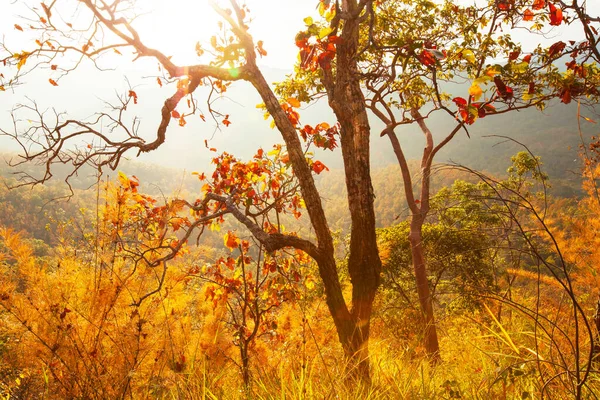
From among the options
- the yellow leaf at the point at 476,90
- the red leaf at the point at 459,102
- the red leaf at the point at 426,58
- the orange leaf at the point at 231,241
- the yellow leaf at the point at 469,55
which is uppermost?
the red leaf at the point at 426,58

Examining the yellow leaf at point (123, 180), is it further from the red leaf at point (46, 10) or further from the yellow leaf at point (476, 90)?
the yellow leaf at point (476, 90)

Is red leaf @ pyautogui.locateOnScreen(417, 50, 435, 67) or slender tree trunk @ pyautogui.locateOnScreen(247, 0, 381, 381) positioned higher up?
red leaf @ pyautogui.locateOnScreen(417, 50, 435, 67)

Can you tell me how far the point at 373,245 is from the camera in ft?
7.87

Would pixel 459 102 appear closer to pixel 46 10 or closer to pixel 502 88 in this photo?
pixel 502 88

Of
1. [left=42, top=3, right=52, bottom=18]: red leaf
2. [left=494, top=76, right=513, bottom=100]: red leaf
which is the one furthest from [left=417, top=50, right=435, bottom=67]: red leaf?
[left=42, top=3, right=52, bottom=18]: red leaf

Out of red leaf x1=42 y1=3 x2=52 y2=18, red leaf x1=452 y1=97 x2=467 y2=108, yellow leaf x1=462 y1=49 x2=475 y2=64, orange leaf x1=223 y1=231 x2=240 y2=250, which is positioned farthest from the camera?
orange leaf x1=223 y1=231 x2=240 y2=250

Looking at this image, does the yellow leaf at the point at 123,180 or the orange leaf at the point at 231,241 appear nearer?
the yellow leaf at the point at 123,180

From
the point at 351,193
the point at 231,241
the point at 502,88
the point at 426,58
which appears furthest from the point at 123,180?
the point at 502,88

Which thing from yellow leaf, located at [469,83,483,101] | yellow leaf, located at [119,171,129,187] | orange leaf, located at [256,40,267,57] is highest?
orange leaf, located at [256,40,267,57]

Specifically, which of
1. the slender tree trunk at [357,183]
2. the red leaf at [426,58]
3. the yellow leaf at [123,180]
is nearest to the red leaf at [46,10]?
the yellow leaf at [123,180]

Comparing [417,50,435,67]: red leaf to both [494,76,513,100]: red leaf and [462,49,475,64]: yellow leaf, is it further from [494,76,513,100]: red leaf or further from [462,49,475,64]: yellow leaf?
[494,76,513,100]: red leaf

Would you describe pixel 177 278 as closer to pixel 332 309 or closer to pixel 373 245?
pixel 332 309

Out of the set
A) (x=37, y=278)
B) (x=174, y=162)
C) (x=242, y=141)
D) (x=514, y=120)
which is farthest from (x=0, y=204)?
(x=514, y=120)

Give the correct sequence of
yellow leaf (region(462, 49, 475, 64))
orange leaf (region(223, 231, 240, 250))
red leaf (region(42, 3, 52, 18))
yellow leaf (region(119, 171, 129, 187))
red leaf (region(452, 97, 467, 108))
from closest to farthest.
→ yellow leaf (region(462, 49, 475, 64)), red leaf (region(452, 97, 467, 108)), red leaf (region(42, 3, 52, 18)), yellow leaf (region(119, 171, 129, 187)), orange leaf (region(223, 231, 240, 250))
